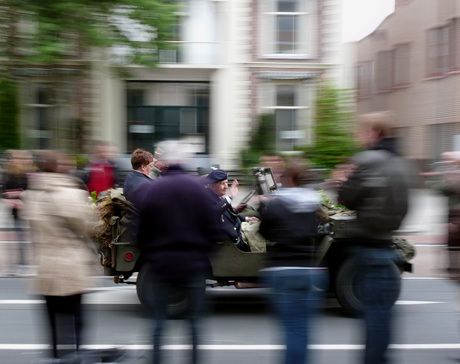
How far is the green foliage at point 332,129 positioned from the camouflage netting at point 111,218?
1234 cm

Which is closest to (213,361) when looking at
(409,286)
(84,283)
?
(84,283)

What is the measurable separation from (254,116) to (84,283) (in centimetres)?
1622

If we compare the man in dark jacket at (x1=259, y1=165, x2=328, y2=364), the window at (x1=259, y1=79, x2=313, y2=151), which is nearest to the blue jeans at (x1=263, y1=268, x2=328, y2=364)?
the man in dark jacket at (x1=259, y1=165, x2=328, y2=364)

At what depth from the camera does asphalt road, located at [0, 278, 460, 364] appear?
599 centimetres

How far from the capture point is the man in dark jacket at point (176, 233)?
181 inches

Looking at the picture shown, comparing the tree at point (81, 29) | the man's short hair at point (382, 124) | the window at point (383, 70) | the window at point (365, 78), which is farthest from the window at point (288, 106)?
the man's short hair at point (382, 124)

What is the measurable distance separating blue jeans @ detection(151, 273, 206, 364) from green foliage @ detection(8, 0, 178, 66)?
11733mm

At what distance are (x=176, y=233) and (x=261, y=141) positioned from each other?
15395mm

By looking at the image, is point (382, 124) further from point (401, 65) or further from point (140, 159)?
point (401, 65)

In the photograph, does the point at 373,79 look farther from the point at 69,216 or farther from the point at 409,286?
the point at 69,216

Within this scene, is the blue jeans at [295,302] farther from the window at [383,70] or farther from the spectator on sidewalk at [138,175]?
the window at [383,70]

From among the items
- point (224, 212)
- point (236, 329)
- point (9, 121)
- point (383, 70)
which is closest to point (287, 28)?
point (383, 70)

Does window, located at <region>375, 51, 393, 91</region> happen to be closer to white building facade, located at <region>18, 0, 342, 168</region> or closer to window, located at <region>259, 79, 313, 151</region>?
white building facade, located at <region>18, 0, 342, 168</region>

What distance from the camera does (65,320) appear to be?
16.8ft
